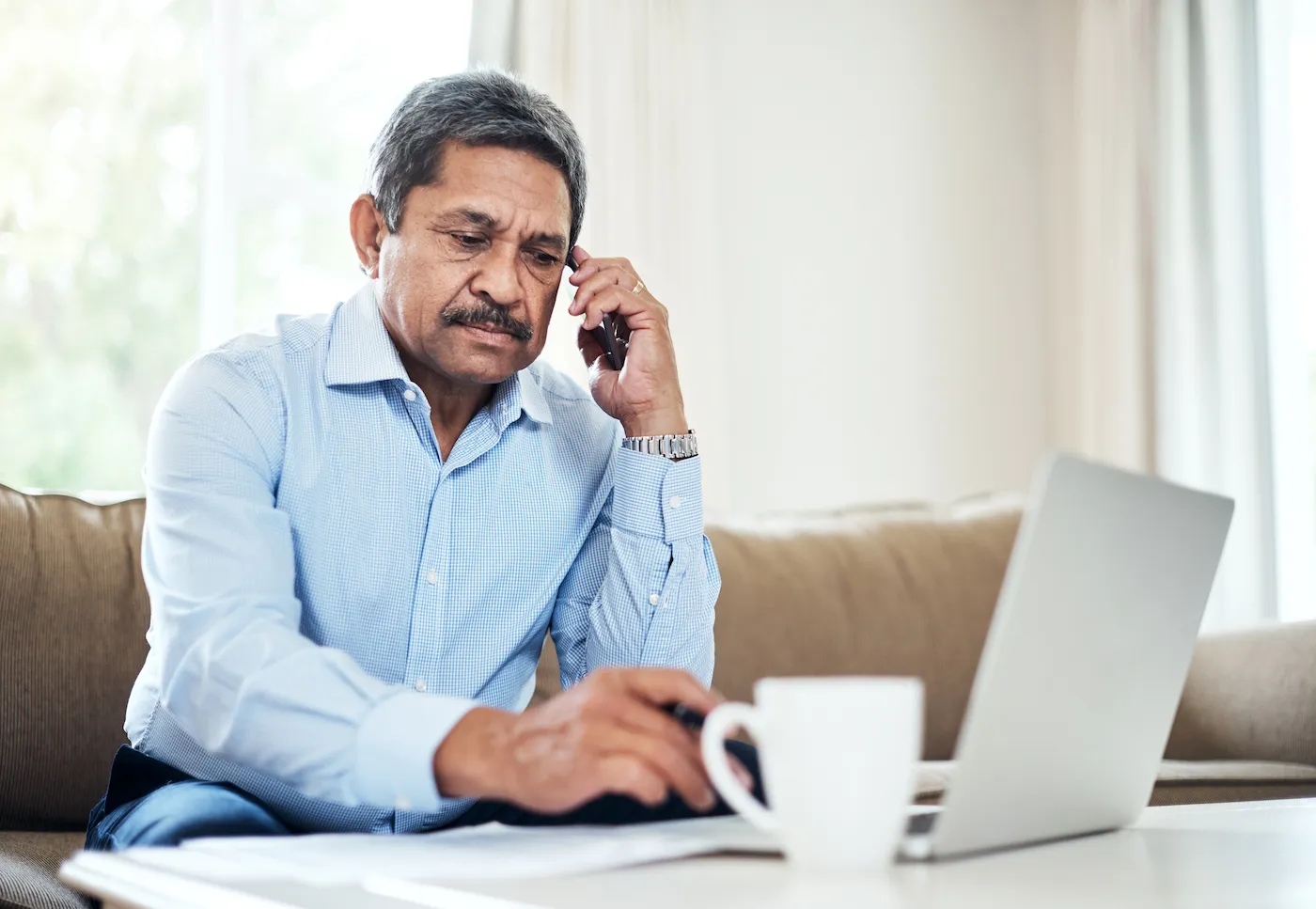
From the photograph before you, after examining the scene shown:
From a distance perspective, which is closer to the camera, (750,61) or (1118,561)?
(1118,561)

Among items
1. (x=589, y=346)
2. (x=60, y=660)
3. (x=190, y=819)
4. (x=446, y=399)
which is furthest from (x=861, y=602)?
(x=190, y=819)

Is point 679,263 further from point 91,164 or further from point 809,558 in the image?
point 91,164

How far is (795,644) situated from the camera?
214cm

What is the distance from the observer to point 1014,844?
2.40ft

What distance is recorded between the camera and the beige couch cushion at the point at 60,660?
1.69 meters

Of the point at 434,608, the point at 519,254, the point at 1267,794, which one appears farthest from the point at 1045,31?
the point at 434,608

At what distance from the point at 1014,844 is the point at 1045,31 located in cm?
340

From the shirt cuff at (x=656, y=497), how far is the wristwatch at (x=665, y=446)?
→ 14 mm

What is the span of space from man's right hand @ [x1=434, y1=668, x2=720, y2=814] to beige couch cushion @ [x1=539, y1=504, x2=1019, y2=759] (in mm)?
1205

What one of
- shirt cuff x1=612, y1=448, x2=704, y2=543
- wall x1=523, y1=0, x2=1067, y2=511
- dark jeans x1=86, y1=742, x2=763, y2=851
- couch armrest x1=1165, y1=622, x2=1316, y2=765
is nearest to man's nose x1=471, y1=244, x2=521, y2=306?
shirt cuff x1=612, y1=448, x2=704, y2=543

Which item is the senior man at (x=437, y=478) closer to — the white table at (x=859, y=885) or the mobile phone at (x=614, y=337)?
the mobile phone at (x=614, y=337)

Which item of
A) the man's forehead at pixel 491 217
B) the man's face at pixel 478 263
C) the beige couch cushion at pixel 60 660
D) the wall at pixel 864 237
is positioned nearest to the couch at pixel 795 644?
the beige couch cushion at pixel 60 660

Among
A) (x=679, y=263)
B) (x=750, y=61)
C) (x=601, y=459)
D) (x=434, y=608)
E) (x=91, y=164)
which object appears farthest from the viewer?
(x=750, y=61)

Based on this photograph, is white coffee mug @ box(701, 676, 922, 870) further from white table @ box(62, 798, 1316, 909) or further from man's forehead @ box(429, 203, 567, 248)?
man's forehead @ box(429, 203, 567, 248)
